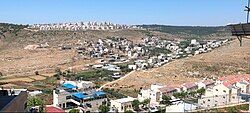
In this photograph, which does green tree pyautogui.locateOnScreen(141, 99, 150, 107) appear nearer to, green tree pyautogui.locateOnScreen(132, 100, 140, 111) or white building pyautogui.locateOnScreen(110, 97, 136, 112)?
green tree pyautogui.locateOnScreen(132, 100, 140, 111)

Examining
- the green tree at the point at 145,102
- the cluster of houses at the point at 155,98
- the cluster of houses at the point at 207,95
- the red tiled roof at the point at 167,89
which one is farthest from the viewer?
the red tiled roof at the point at 167,89

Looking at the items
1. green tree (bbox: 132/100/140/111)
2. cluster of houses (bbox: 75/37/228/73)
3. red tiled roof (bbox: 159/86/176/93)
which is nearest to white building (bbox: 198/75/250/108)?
red tiled roof (bbox: 159/86/176/93)

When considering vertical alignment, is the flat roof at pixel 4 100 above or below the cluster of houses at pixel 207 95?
above

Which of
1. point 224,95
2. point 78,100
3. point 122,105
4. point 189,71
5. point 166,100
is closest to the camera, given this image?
point 224,95

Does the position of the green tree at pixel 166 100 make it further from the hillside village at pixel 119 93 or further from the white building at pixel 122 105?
the white building at pixel 122 105

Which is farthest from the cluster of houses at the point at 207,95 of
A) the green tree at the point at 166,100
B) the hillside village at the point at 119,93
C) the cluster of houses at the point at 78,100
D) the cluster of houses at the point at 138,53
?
the cluster of houses at the point at 138,53

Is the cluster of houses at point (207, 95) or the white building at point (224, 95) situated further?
the white building at point (224, 95)

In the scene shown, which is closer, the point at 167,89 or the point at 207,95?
the point at 207,95

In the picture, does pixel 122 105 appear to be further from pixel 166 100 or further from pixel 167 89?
pixel 167 89

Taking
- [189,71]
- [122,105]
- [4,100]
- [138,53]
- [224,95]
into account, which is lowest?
[189,71]

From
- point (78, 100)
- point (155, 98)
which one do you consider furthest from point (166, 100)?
point (78, 100)

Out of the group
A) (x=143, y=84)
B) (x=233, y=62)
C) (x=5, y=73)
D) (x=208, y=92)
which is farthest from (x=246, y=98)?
(x=5, y=73)
